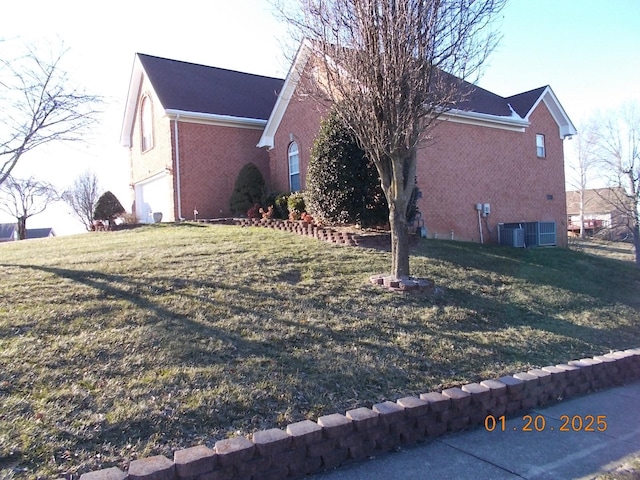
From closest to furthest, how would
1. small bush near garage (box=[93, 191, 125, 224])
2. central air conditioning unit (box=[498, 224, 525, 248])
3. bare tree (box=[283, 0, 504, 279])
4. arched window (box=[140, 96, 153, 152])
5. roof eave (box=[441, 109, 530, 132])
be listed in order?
bare tree (box=[283, 0, 504, 279]), roof eave (box=[441, 109, 530, 132]), central air conditioning unit (box=[498, 224, 525, 248]), small bush near garage (box=[93, 191, 125, 224]), arched window (box=[140, 96, 153, 152])

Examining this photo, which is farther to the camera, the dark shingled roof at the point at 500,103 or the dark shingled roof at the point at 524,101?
the dark shingled roof at the point at 524,101

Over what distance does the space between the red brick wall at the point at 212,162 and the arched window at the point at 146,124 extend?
10.1ft

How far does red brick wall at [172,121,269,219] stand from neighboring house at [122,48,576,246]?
37 millimetres

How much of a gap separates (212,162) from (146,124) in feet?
14.8

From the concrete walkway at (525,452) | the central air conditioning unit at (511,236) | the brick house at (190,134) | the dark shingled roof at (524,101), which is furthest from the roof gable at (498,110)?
the concrete walkway at (525,452)

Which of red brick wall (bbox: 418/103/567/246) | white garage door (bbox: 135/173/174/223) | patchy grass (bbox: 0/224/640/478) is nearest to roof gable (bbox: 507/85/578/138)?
red brick wall (bbox: 418/103/567/246)

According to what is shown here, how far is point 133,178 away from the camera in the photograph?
2291 cm

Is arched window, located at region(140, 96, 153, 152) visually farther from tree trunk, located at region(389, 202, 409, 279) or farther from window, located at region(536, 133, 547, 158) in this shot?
tree trunk, located at region(389, 202, 409, 279)

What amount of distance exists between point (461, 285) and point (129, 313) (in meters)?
5.52

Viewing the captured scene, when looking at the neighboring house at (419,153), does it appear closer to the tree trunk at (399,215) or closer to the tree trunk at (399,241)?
the tree trunk at (399,215)

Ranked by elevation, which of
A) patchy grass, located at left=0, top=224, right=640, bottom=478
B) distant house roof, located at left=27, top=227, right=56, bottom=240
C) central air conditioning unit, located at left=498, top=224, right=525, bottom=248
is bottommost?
patchy grass, located at left=0, top=224, right=640, bottom=478

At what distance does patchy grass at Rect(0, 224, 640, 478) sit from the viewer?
3.97 metres

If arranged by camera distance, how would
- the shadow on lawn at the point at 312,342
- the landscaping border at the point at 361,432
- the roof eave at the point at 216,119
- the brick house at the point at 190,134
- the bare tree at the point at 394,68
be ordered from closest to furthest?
1. the landscaping border at the point at 361,432
2. the shadow on lawn at the point at 312,342
3. the bare tree at the point at 394,68
4. the roof eave at the point at 216,119
5. the brick house at the point at 190,134

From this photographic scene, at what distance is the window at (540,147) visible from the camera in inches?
701
